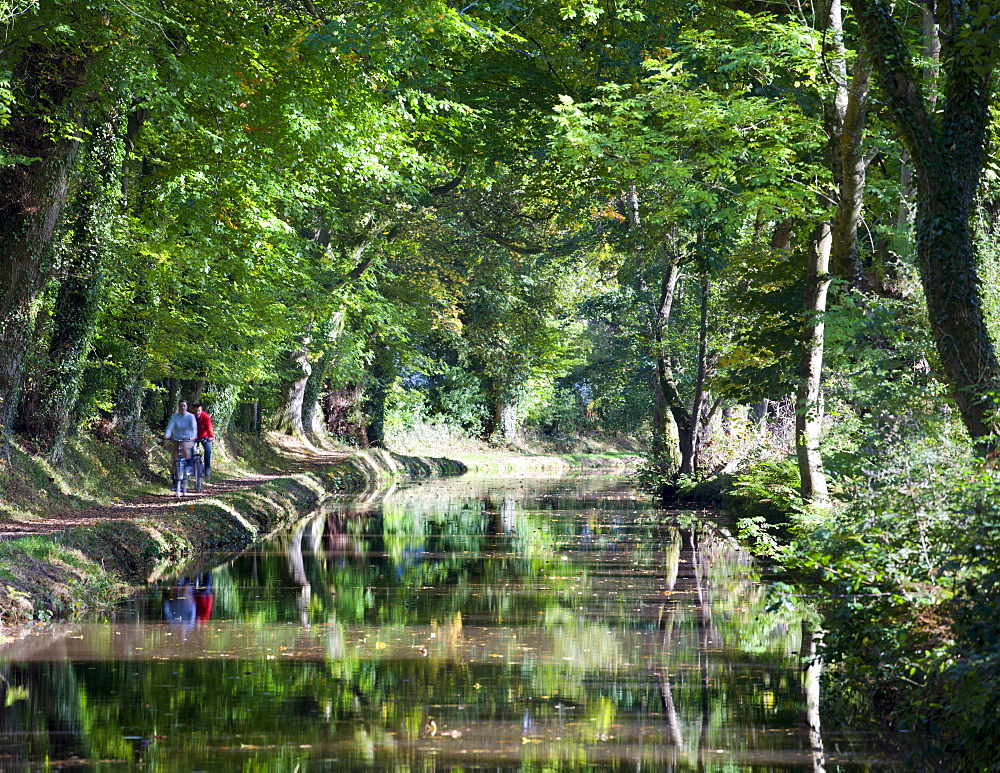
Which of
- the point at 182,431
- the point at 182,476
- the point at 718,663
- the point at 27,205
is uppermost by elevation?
the point at 27,205

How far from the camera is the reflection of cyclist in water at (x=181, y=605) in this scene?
1150cm

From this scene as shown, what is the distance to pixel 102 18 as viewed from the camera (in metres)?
Result: 14.9

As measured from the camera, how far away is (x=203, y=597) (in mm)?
13234

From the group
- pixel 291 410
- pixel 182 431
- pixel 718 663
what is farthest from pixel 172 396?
pixel 718 663

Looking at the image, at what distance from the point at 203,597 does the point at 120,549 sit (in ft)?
6.50

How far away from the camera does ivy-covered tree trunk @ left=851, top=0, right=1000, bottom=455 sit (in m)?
8.61

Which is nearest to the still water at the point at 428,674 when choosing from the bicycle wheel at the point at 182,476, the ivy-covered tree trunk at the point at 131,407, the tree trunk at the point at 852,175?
the tree trunk at the point at 852,175

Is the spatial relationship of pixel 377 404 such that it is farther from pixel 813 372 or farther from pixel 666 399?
pixel 813 372

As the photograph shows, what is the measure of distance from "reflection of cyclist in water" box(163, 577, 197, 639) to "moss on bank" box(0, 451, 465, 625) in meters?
0.54

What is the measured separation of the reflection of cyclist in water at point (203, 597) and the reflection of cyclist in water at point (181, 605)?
0.14 ft

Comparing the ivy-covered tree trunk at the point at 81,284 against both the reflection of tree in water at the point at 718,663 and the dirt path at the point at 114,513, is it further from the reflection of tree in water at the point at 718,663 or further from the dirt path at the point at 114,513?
the reflection of tree in water at the point at 718,663

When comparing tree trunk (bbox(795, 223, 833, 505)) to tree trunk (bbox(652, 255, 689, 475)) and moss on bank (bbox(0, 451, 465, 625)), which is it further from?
tree trunk (bbox(652, 255, 689, 475))

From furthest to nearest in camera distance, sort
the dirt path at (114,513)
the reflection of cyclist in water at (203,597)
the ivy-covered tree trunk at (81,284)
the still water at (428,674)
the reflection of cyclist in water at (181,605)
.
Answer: the ivy-covered tree trunk at (81,284) → the dirt path at (114,513) → the reflection of cyclist in water at (203,597) → the reflection of cyclist in water at (181,605) → the still water at (428,674)

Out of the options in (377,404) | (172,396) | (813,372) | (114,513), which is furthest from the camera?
(377,404)
